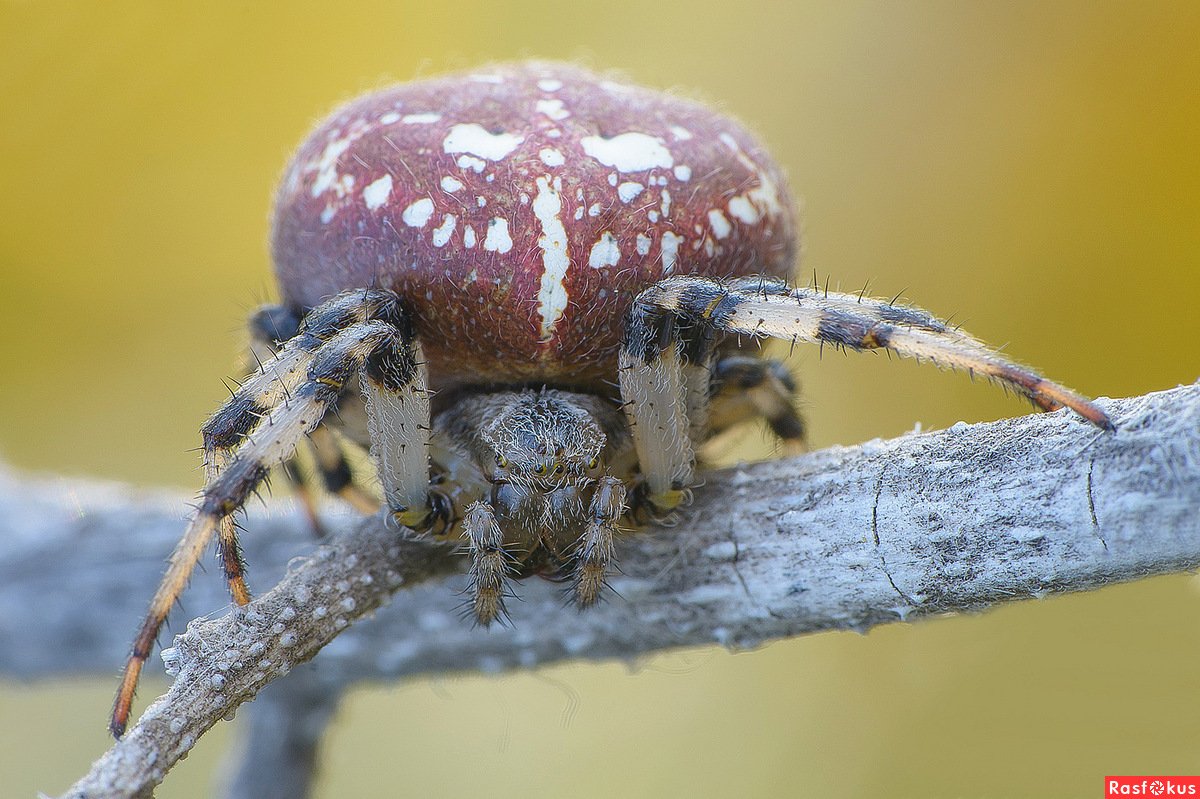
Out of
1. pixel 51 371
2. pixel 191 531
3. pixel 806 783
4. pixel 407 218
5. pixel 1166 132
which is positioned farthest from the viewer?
pixel 51 371

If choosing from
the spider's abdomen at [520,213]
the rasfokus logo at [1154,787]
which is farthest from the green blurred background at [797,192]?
the spider's abdomen at [520,213]

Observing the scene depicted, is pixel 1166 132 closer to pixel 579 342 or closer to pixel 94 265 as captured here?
pixel 579 342

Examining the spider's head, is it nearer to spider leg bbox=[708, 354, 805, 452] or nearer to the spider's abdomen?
the spider's abdomen

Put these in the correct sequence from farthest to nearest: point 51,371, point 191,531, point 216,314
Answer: point 216,314 → point 51,371 → point 191,531

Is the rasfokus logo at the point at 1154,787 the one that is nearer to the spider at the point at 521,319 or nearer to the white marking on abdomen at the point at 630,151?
the spider at the point at 521,319

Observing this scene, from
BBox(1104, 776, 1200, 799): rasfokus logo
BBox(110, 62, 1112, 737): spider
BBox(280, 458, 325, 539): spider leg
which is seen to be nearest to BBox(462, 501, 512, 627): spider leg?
BBox(110, 62, 1112, 737): spider

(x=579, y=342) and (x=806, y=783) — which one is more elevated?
(x=579, y=342)

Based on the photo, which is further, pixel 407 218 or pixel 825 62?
pixel 825 62

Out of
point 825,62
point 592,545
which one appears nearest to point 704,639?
point 592,545
